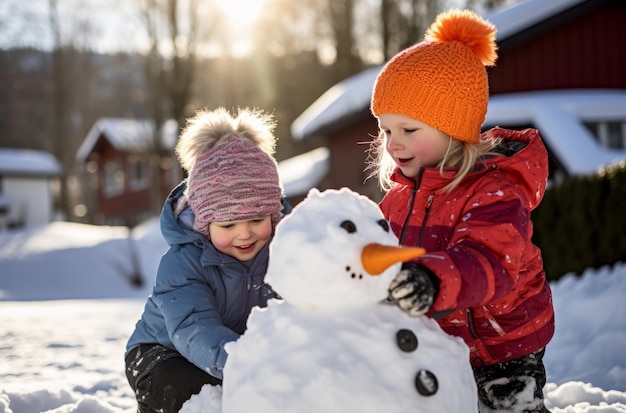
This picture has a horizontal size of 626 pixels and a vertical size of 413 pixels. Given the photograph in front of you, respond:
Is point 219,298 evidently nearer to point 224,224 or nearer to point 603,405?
point 224,224

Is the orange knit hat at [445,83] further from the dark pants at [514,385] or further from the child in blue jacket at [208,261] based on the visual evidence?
the dark pants at [514,385]

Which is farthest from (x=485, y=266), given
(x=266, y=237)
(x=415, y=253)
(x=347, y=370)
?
(x=266, y=237)

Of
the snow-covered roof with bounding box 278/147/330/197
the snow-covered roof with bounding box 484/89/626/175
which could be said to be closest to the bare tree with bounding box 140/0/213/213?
the snow-covered roof with bounding box 278/147/330/197

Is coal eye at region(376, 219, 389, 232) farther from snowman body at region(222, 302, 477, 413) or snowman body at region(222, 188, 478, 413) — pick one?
snowman body at region(222, 302, 477, 413)

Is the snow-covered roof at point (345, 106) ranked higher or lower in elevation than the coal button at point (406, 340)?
lower

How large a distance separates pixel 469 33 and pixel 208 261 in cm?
Result: 145

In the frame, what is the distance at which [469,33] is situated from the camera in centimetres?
282

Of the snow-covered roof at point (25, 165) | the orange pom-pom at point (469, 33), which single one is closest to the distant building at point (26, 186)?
the snow-covered roof at point (25, 165)

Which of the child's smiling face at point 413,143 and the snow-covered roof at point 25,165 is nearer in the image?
the child's smiling face at point 413,143

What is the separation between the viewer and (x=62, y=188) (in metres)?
36.5

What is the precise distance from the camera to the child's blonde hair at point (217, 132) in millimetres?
3150

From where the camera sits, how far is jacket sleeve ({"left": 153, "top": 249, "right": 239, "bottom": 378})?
248cm

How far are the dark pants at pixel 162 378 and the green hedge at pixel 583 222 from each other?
17.6ft

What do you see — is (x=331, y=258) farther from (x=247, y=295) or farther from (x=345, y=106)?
(x=345, y=106)
